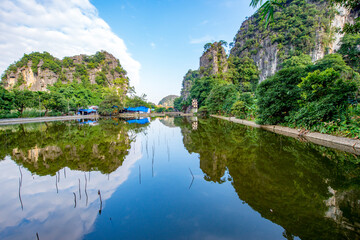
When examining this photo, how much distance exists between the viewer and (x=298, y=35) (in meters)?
36.0

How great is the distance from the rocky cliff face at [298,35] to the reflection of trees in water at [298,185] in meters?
35.3

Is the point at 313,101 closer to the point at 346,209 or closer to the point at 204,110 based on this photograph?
the point at 346,209

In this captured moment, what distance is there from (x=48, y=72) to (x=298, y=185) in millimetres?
70810

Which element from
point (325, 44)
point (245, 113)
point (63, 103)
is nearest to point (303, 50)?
point (325, 44)

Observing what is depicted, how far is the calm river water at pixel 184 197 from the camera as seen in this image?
178cm

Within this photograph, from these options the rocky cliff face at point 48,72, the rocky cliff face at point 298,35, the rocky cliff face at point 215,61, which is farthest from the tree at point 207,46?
the rocky cliff face at point 48,72

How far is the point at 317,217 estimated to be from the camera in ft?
6.14

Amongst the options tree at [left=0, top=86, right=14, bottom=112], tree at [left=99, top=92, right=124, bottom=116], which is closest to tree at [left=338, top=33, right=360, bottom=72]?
tree at [left=99, top=92, right=124, bottom=116]

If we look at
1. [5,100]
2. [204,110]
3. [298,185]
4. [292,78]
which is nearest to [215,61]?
[204,110]

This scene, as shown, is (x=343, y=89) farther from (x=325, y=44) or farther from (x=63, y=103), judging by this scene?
(x=325, y=44)

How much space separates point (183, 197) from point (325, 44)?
48.4m

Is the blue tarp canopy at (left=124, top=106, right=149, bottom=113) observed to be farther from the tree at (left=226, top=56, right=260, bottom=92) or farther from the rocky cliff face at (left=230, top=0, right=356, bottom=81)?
the rocky cliff face at (left=230, top=0, right=356, bottom=81)

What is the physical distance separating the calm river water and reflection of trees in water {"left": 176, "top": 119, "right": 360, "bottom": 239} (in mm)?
12

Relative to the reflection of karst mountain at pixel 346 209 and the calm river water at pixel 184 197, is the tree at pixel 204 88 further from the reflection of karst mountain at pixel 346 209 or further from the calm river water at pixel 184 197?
the reflection of karst mountain at pixel 346 209
